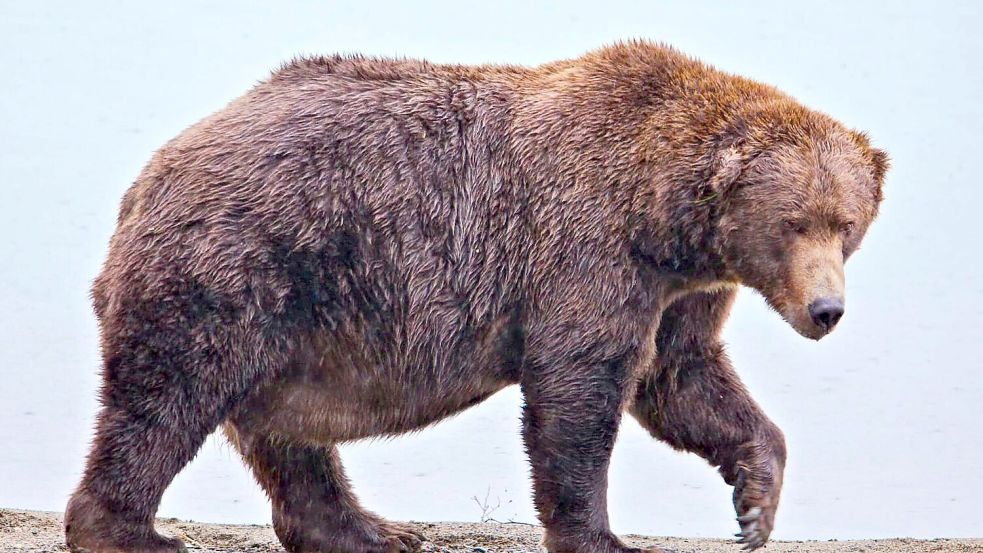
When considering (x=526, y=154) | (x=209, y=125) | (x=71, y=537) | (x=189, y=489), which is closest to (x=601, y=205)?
(x=526, y=154)

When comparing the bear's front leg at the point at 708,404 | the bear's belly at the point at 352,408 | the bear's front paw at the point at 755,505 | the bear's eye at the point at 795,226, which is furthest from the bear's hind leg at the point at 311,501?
the bear's eye at the point at 795,226

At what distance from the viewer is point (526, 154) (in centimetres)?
756

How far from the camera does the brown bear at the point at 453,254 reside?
7.04 m

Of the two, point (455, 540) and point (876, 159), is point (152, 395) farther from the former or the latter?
point (876, 159)

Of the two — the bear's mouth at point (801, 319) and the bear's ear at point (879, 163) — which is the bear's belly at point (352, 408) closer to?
the bear's mouth at point (801, 319)

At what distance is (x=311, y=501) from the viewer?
8.05 metres

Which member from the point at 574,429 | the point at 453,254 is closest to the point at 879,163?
the point at 574,429

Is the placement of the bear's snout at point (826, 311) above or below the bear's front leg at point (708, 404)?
above

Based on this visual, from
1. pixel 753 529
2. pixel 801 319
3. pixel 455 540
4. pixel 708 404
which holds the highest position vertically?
pixel 801 319

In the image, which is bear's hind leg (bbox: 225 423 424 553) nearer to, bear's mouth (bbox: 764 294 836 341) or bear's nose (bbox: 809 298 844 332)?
bear's mouth (bbox: 764 294 836 341)

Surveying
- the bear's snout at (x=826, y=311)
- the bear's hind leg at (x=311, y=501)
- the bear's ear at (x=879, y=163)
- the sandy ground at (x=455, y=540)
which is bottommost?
the sandy ground at (x=455, y=540)

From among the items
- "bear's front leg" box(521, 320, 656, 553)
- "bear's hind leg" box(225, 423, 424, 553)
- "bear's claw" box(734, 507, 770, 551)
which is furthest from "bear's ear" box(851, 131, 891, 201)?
"bear's hind leg" box(225, 423, 424, 553)

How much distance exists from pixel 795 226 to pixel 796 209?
0.22ft

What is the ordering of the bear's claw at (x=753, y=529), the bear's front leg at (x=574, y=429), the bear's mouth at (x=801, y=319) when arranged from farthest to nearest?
1. the bear's claw at (x=753, y=529)
2. the bear's front leg at (x=574, y=429)
3. the bear's mouth at (x=801, y=319)
